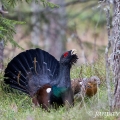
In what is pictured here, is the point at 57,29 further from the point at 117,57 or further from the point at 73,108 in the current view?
the point at 73,108

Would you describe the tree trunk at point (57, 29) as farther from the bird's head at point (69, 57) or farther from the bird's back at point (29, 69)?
the bird's head at point (69, 57)

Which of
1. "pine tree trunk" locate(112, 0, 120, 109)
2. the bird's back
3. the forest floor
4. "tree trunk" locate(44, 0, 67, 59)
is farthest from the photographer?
"tree trunk" locate(44, 0, 67, 59)

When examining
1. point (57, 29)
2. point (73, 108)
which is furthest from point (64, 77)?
point (57, 29)

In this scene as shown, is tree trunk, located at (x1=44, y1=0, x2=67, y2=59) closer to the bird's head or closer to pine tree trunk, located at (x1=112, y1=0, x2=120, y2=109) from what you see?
the bird's head

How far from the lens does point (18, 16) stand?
14.6 metres

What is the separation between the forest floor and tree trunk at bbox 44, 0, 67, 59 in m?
7.54

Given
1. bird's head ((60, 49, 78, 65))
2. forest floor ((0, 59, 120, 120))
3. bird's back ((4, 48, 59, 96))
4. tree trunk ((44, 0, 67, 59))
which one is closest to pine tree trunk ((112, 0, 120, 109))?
forest floor ((0, 59, 120, 120))

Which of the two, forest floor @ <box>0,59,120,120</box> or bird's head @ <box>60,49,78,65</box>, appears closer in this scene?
forest floor @ <box>0,59,120,120</box>

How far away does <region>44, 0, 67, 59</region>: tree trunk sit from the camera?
17.0 meters

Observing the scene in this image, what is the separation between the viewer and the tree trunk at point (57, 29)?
670 inches

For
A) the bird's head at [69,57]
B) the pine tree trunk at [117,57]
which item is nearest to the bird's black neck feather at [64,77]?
the bird's head at [69,57]

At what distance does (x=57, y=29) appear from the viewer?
17.6 m

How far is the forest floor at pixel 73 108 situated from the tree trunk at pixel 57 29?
754 cm

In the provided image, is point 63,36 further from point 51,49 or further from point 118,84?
point 118,84
